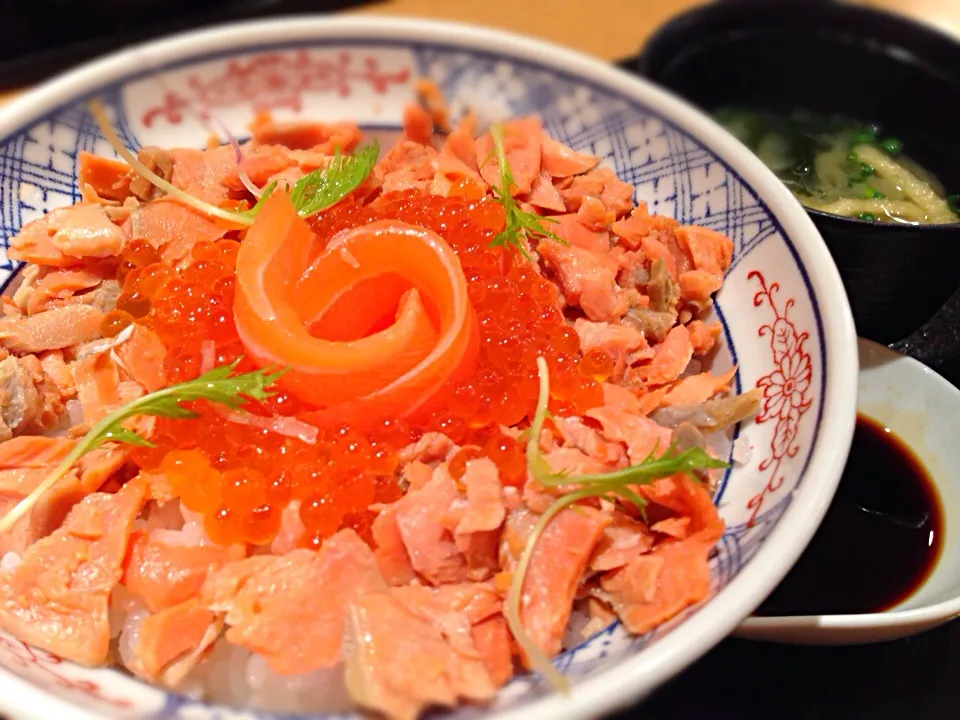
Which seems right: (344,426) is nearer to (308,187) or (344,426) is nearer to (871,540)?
(308,187)

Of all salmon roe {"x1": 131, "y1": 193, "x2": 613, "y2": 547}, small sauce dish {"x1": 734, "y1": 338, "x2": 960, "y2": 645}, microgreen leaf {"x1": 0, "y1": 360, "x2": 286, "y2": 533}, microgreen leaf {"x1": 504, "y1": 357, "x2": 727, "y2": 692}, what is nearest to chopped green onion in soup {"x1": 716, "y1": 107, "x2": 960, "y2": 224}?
small sauce dish {"x1": 734, "y1": 338, "x2": 960, "y2": 645}

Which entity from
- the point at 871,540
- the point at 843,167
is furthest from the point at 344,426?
the point at 843,167

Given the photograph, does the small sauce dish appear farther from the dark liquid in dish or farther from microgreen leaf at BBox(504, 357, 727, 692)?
microgreen leaf at BBox(504, 357, 727, 692)

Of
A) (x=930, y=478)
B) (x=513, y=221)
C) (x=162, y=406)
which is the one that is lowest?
(x=930, y=478)

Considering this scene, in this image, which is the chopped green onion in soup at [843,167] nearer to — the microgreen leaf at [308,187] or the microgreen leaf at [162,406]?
the microgreen leaf at [308,187]

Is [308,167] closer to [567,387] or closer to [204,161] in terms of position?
[204,161]

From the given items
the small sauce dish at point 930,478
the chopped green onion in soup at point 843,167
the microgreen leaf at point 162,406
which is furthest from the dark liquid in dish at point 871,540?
the microgreen leaf at point 162,406
